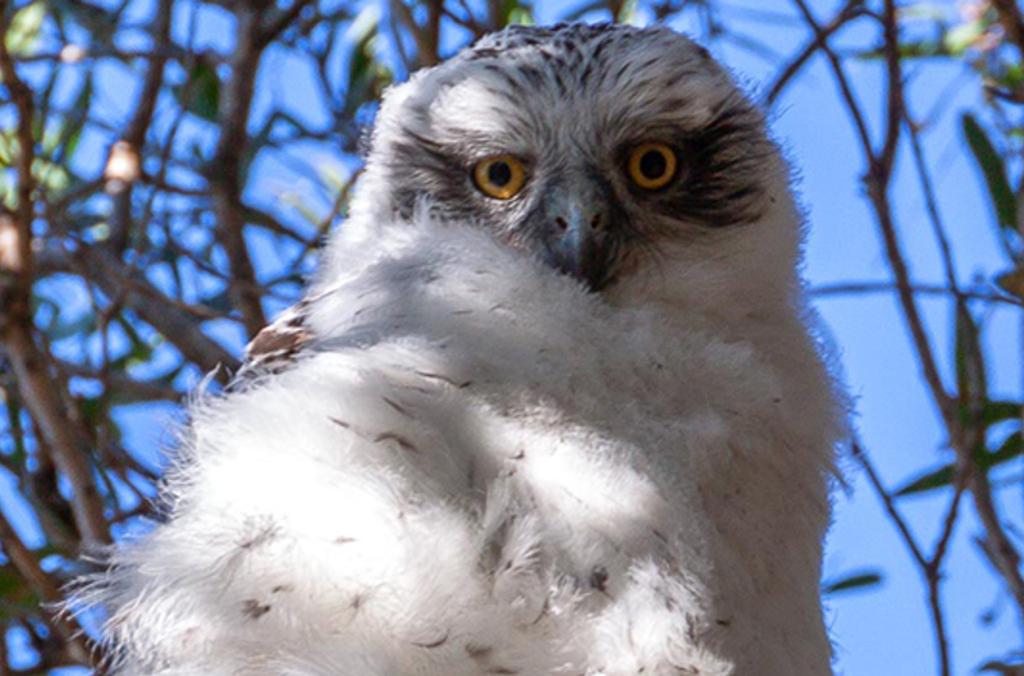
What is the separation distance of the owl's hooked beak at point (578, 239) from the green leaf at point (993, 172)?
109 centimetres

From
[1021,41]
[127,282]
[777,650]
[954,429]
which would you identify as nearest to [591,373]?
[777,650]

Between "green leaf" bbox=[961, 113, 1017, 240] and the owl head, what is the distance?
2.07 ft

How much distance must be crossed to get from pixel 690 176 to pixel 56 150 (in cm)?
197

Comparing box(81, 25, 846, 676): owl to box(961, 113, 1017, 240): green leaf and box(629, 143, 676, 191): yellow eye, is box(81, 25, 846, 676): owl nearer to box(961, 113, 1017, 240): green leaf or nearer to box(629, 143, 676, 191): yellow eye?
box(629, 143, 676, 191): yellow eye

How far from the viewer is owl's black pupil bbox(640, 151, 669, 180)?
2.90 meters

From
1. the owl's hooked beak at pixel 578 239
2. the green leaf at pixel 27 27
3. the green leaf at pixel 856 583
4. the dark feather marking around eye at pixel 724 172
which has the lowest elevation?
the green leaf at pixel 856 583

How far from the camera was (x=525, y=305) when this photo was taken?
2.32 meters

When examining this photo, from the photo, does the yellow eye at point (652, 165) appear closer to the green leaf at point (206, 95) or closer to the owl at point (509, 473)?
the owl at point (509, 473)

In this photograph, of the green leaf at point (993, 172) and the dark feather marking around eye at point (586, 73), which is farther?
the green leaf at point (993, 172)

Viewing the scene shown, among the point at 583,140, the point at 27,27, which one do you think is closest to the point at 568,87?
the point at 583,140

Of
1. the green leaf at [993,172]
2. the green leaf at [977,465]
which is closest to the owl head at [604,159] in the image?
the green leaf at [993,172]

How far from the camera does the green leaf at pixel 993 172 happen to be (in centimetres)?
345

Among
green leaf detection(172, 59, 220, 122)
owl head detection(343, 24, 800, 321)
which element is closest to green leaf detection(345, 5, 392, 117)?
green leaf detection(172, 59, 220, 122)

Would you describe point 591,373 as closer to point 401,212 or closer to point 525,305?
point 525,305
